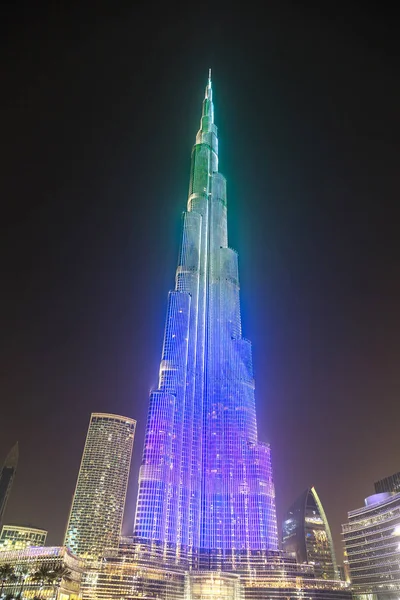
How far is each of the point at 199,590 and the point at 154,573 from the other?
21.2 m

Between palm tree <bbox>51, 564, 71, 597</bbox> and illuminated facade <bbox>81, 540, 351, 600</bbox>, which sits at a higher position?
illuminated facade <bbox>81, 540, 351, 600</bbox>

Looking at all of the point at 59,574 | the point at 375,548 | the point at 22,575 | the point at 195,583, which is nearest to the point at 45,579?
the point at 59,574

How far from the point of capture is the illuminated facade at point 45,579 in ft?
447

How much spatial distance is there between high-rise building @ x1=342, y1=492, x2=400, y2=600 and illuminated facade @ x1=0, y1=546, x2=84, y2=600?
99.5 m

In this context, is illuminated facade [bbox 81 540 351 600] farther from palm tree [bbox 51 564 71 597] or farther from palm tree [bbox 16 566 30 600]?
palm tree [bbox 16 566 30 600]

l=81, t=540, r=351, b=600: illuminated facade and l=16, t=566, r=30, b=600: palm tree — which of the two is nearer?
l=16, t=566, r=30, b=600: palm tree

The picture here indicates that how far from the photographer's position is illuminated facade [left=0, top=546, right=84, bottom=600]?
136125mm

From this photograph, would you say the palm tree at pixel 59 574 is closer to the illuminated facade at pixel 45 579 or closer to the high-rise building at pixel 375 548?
the illuminated facade at pixel 45 579

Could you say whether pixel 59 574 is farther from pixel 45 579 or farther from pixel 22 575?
pixel 22 575

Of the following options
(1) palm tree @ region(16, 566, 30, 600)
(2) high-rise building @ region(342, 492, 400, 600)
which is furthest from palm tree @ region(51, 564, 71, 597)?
(2) high-rise building @ region(342, 492, 400, 600)

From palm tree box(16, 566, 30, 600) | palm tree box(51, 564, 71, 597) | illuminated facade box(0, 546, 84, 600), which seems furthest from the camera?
palm tree box(16, 566, 30, 600)

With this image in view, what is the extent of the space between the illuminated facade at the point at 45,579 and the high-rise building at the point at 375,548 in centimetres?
9947

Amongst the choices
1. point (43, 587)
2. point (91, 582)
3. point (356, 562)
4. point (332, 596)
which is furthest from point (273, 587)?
point (43, 587)

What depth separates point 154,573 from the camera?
7032 inches
